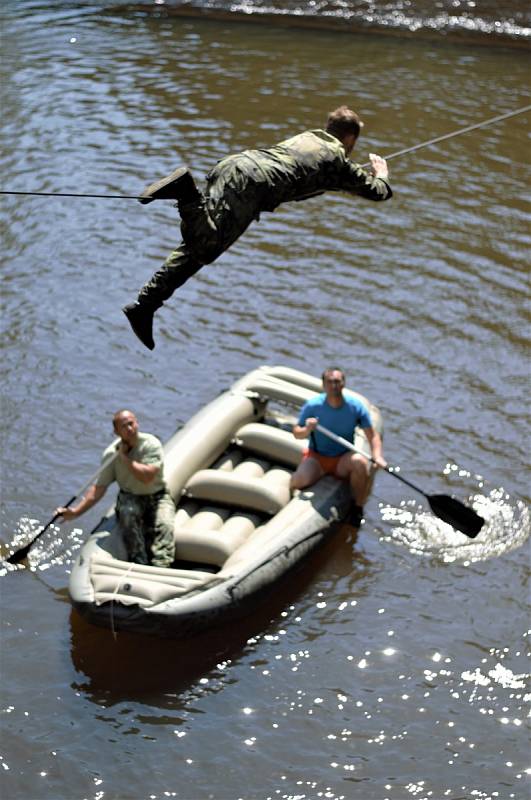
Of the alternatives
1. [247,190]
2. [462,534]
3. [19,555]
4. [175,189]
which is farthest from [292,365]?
[175,189]

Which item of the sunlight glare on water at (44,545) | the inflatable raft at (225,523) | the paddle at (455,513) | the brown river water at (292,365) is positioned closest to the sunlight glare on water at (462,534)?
the brown river water at (292,365)

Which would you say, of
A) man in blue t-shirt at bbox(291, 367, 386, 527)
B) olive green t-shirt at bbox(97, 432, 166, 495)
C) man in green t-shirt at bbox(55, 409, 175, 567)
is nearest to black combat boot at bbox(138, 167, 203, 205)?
man in green t-shirt at bbox(55, 409, 175, 567)

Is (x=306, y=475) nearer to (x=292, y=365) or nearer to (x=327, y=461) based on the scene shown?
(x=327, y=461)

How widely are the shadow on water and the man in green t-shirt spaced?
0.61 meters

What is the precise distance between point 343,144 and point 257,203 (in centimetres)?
79

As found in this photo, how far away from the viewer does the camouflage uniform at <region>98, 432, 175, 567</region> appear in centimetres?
875

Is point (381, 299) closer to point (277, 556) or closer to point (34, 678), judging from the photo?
point (277, 556)

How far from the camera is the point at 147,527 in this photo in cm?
891

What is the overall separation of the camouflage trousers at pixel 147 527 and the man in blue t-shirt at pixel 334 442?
1.26 meters

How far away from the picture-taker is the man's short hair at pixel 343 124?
6266mm

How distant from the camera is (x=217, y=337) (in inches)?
481

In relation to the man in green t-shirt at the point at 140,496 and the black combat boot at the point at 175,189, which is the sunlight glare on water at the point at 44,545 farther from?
the black combat boot at the point at 175,189

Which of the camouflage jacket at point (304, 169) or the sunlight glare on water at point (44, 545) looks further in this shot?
the sunlight glare on water at point (44, 545)

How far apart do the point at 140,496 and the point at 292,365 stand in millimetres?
3289
